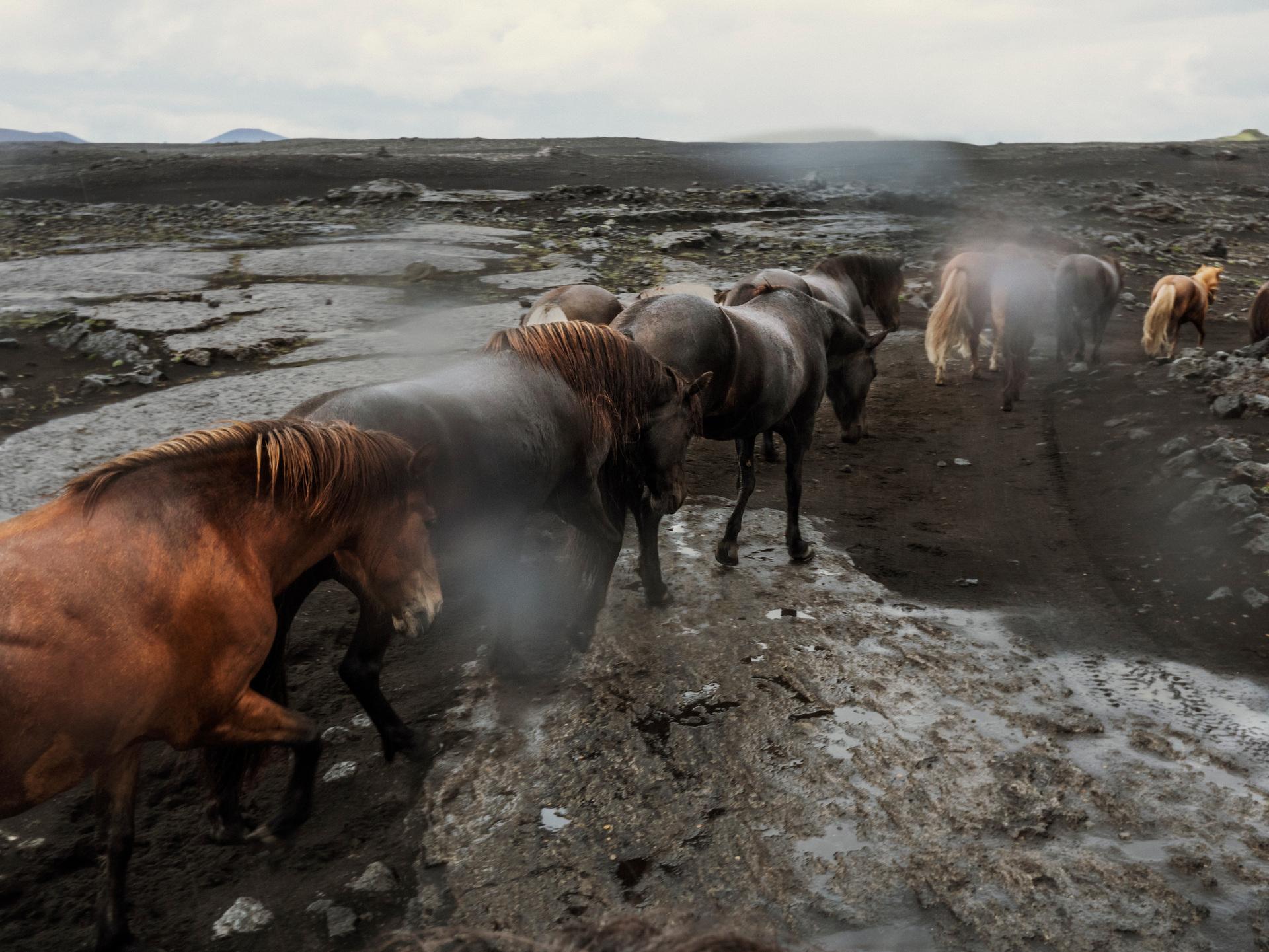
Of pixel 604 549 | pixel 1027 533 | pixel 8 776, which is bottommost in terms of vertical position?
pixel 1027 533

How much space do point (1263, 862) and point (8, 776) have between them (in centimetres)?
371

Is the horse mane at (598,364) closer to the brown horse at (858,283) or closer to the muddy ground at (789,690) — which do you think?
the muddy ground at (789,690)

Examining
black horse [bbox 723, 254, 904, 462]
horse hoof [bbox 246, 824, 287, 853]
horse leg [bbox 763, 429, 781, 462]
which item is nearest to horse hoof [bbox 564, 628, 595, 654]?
horse hoof [bbox 246, 824, 287, 853]

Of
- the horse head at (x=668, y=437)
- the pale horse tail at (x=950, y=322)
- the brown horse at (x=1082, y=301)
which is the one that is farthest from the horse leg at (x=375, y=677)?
the brown horse at (x=1082, y=301)

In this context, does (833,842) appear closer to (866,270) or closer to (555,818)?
(555,818)

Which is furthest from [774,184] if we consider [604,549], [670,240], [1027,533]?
[604,549]

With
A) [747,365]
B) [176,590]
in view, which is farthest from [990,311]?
[176,590]

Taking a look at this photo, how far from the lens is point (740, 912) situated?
2.84 m

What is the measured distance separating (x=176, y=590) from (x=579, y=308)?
4.34 m

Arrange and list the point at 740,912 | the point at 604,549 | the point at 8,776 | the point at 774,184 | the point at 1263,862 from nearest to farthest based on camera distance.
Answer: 1. the point at 8,776
2. the point at 740,912
3. the point at 1263,862
4. the point at 604,549
5. the point at 774,184

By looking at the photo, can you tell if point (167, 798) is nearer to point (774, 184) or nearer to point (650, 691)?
point (650, 691)

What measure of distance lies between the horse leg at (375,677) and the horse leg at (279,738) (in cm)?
38

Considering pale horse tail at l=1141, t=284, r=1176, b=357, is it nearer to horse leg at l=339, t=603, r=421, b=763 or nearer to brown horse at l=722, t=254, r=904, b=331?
brown horse at l=722, t=254, r=904, b=331

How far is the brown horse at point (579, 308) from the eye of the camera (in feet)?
21.6
